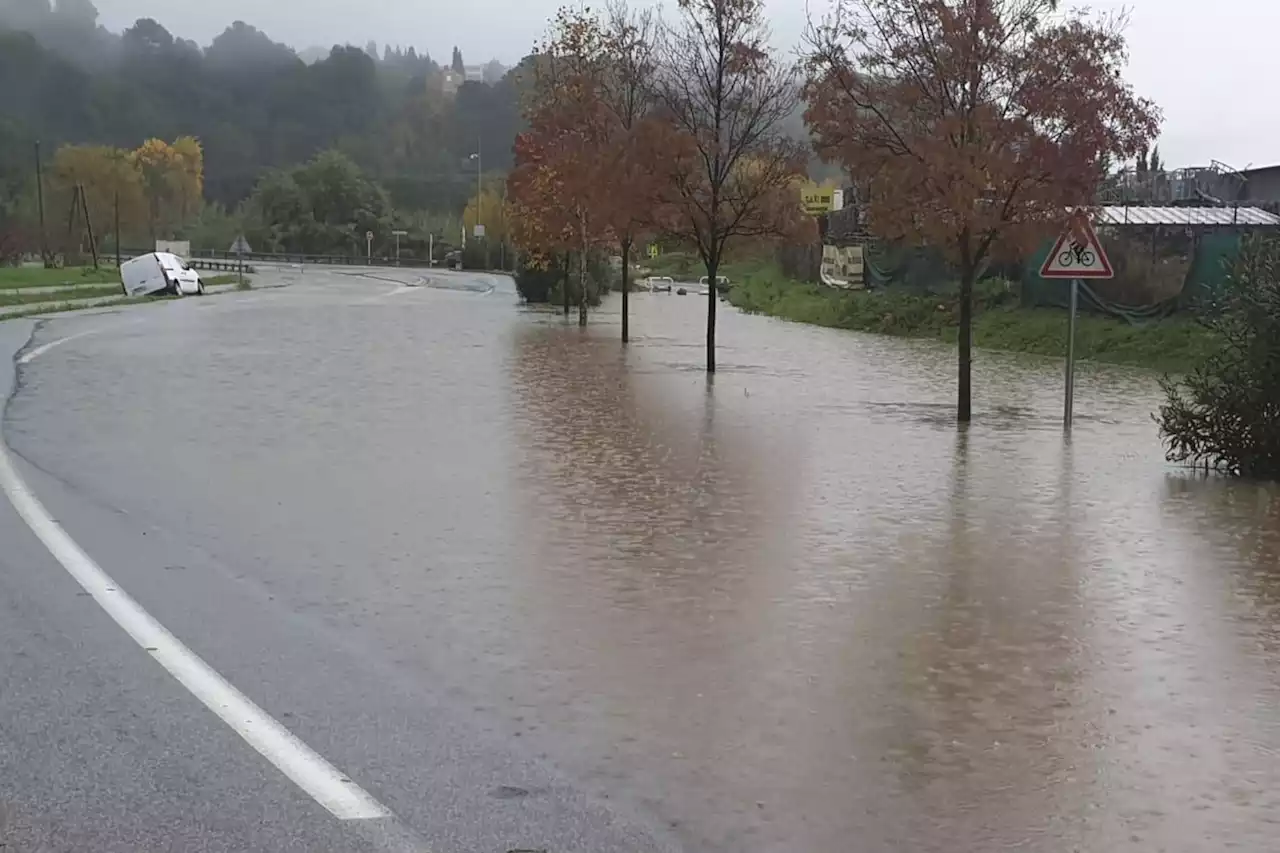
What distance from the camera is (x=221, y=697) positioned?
6156mm

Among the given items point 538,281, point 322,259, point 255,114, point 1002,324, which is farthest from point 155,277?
point 255,114

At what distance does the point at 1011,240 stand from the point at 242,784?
1347 centimetres

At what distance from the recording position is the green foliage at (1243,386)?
43.1 ft

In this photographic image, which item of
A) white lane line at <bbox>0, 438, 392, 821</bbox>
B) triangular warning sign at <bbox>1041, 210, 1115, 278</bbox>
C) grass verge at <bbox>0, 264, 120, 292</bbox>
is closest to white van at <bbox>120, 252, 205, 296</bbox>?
grass verge at <bbox>0, 264, 120, 292</bbox>

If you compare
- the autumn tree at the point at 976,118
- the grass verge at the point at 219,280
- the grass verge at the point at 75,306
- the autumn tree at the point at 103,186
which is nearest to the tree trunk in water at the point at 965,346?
the autumn tree at the point at 976,118

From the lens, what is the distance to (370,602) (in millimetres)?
8031

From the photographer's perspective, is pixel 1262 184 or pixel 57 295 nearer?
pixel 57 295

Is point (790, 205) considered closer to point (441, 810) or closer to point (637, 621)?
point (637, 621)

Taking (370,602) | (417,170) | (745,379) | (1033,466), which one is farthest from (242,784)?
(417,170)

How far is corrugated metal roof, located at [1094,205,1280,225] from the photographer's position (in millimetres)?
43531

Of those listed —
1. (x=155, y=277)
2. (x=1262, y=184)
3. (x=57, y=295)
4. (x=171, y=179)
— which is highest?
(x=171, y=179)

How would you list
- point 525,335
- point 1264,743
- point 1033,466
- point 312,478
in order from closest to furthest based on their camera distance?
1. point 1264,743
2. point 312,478
3. point 1033,466
4. point 525,335

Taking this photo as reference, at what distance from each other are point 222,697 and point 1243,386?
1009 cm

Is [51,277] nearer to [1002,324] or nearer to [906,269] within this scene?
[906,269]
